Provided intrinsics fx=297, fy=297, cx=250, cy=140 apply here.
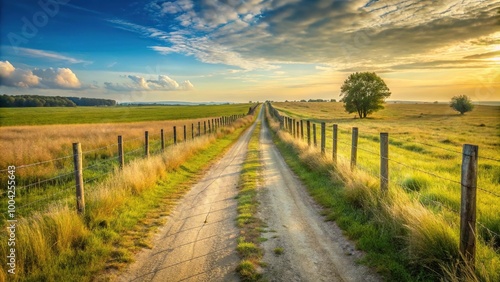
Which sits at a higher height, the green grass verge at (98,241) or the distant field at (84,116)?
the distant field at (84,116)

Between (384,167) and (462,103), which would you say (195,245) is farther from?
(462,103)

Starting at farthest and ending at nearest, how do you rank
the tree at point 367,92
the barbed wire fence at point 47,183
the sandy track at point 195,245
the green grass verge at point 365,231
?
the tree at point 367,92
the barbed wire fence at point 47,183
the sandy track at point 195,245
the green grass verge at point 365,231

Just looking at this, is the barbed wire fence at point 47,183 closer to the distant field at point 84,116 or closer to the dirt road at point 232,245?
the dirt road at point 232,245

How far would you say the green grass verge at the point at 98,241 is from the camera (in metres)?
4.62

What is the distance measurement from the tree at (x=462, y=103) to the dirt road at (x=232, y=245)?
87.1 meters

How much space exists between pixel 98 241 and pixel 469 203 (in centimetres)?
620

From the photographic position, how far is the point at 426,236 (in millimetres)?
4730

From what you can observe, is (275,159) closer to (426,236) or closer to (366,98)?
(426,236)

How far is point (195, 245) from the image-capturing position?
5.77 meters

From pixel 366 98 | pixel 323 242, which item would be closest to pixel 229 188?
pixel 323 242

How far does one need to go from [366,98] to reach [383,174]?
217 ft

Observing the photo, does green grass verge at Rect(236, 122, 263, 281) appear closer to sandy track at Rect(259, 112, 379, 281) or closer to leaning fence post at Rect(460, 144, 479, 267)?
sandy track at Rect(259, 112, 379, 281)

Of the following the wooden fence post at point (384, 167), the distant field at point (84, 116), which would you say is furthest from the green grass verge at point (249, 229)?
the distant field at point (84, 116)

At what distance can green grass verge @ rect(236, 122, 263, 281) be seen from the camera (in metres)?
4.76
